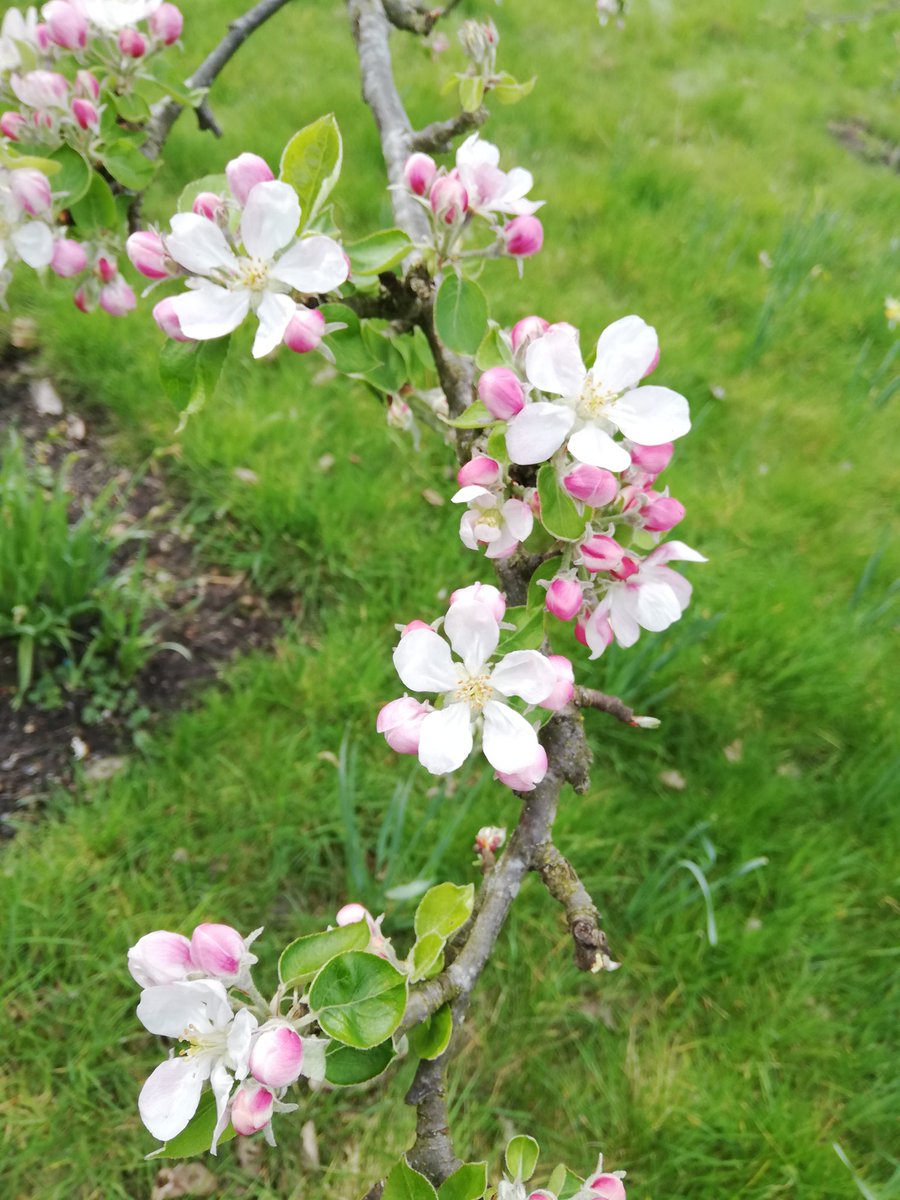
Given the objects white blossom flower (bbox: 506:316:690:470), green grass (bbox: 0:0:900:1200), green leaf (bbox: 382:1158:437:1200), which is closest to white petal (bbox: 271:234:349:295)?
white blossom flower (bbox: 506:316:690:470)

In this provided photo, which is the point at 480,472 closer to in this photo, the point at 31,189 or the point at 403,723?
the point at 403,723

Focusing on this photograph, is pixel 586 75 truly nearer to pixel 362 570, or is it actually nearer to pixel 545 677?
pixel 362 570

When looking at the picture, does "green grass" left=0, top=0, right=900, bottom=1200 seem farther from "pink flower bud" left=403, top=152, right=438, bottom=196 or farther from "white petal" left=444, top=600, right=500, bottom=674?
"pink flower bud" left=403, top=152, right=438, bottom=196

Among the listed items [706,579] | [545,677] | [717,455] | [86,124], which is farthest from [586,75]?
[545,677]

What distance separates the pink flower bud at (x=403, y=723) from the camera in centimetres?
Answer: 77

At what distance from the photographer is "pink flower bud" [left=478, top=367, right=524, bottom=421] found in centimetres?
78

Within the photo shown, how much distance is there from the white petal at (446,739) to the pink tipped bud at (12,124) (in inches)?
37.3

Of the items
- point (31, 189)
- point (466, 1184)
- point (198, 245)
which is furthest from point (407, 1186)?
point (31, 189)

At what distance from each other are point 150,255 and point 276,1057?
79 centimetres

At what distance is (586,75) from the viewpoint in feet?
14.1

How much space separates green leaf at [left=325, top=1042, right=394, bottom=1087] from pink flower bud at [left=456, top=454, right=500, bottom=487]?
1.60 feet

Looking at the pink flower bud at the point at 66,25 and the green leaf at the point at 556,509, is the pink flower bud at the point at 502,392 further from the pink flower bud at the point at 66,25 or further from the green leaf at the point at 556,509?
the pink flower bud at the point at 66,25

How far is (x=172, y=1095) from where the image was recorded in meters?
0.69

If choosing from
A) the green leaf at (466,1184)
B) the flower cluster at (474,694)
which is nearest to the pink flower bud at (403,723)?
the flower cluster at (474,694)
